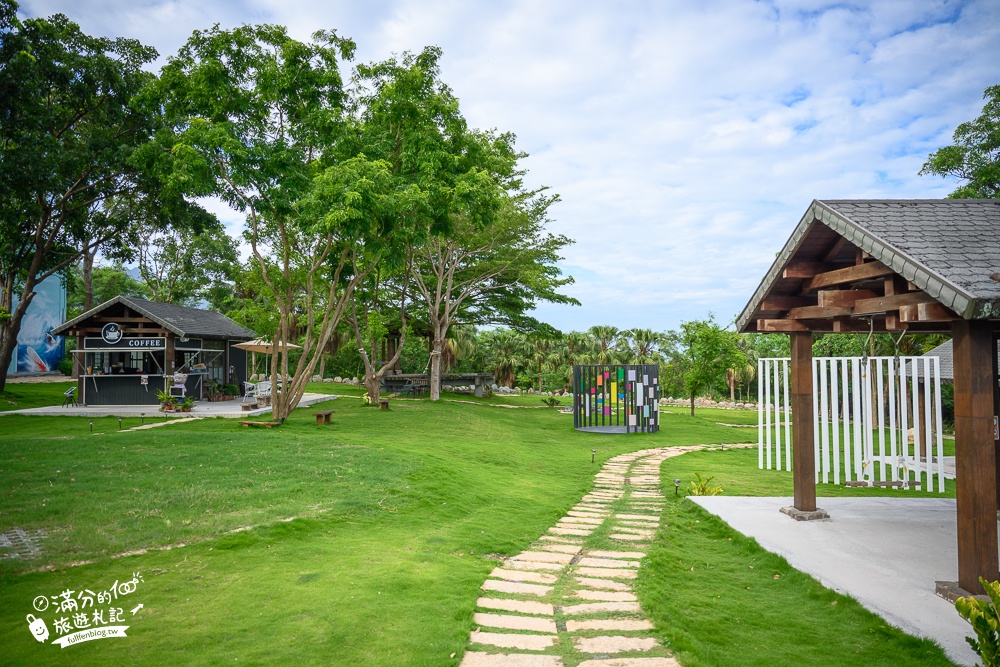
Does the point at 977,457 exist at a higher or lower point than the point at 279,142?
lower

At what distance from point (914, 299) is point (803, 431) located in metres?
2.87

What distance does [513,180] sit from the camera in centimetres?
2677

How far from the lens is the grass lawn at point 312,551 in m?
4.14

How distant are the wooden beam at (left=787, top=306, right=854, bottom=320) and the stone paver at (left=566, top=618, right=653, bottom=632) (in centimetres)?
417

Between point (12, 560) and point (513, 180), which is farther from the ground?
point (513, 180)

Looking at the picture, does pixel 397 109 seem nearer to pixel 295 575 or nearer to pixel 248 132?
pixel 248 132

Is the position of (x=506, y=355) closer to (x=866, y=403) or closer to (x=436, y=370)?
(x=436, y=370)

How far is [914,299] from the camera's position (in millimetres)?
5434

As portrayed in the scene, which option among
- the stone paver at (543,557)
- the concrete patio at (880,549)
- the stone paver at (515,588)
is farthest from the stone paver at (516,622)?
the concrete patio at (880,549)

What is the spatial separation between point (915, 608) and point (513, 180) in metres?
23.9

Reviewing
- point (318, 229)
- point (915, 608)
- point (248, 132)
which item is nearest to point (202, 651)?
point (915, 608)

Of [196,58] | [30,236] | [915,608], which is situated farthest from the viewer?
[30,236]

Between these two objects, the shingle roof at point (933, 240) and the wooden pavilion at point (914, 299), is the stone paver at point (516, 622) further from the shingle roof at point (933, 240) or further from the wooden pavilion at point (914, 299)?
the shingle roof at point (933, 240)

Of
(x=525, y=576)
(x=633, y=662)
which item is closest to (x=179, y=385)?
(x=525, y=576)
